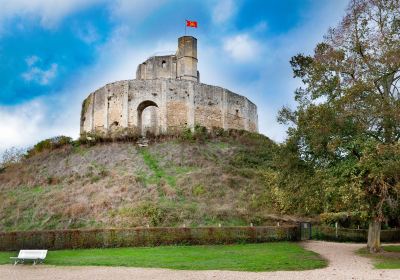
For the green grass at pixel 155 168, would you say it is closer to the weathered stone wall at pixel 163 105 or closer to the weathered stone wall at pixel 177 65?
the weathered stone wall at pixel 163 105

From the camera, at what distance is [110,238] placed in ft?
62.1

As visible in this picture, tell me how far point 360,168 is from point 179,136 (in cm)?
2195

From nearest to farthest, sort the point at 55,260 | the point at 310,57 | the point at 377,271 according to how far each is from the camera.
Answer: the point at 377,271, the point at 55,260, the point at 310,57

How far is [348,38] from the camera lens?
1764cm

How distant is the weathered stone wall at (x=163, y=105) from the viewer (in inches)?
1511

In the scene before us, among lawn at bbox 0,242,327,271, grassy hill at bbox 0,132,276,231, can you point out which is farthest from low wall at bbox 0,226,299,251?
grassy hill at bbox 0,132,276,231

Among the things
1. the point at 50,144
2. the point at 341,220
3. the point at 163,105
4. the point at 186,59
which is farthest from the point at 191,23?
the point at 341,220

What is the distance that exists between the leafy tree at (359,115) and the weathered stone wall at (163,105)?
20.7 meters

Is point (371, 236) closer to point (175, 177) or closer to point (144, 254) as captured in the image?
point (144, 254)

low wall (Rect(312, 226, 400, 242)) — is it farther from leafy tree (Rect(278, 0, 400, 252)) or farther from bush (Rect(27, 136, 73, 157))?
bush (Rect(27, 136, 73, 157))

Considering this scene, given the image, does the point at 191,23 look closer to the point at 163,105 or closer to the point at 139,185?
the point at 163,105

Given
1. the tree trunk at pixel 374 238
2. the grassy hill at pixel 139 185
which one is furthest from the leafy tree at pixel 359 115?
the grassy hill at pixel 139 185

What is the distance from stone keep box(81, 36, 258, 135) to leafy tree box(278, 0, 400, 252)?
2065 cm

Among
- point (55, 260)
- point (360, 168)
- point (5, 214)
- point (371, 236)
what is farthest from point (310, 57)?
point (5, 214)
